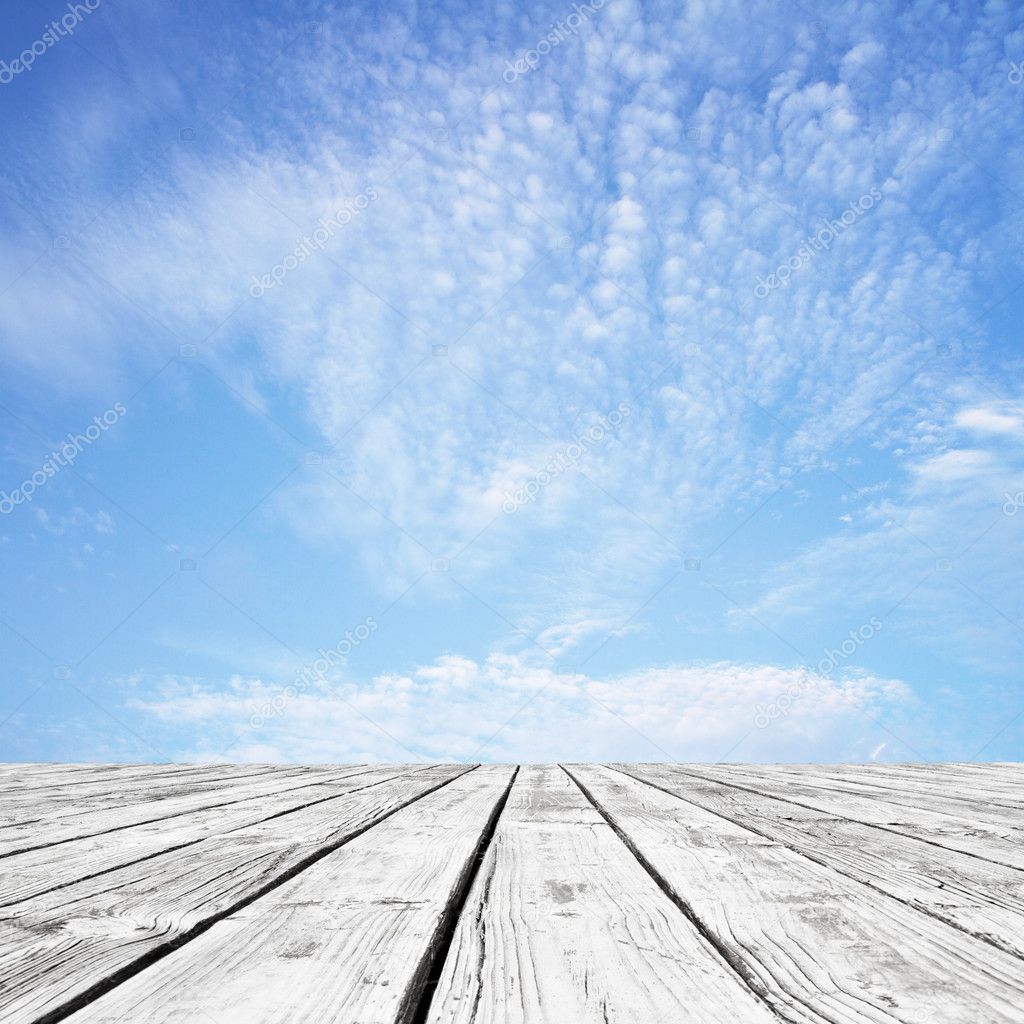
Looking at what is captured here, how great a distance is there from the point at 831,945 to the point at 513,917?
0.38 metres

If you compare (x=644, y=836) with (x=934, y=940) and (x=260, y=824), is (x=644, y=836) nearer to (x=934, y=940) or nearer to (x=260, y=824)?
(x=934, y=940)

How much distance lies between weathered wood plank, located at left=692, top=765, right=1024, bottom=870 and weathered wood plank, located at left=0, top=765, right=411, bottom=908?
1.59m

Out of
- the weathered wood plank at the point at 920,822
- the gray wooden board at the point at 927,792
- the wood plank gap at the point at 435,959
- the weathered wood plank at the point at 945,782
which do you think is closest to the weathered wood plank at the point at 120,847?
the wood plank gap at the point at 435,959

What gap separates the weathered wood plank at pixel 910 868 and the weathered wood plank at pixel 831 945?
0.15 ft

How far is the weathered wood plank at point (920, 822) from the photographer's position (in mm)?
1465

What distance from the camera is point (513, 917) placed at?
2.97 feet

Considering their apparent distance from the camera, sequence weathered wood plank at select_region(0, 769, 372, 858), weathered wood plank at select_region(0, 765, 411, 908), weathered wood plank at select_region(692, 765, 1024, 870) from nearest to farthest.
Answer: weathered wood plank at select_region(0, 765, 411, 908) < weathered wood plank at select_region(692, 765, 1024, 870) < weathered wood plank at select_region(0, 769, 372, 858)

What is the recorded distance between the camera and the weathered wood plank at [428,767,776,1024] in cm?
65

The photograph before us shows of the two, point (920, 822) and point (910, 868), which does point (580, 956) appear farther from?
point (920, 822)

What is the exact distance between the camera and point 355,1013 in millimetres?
633

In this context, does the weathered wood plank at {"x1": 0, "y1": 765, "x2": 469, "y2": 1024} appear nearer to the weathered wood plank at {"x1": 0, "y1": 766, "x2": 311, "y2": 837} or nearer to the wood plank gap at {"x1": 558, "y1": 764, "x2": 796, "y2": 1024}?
the wood plank gap at {"x1": 558, "y1": 764, "x2": 796, "y2": 1024}

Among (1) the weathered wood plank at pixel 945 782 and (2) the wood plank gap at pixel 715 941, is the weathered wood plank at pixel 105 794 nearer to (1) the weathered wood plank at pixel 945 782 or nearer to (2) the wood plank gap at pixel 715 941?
(2) the wood plank gap at pixel 715 941

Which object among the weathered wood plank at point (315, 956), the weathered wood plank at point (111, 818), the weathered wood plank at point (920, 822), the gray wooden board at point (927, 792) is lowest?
the weathered wood plank at point (315, 956)

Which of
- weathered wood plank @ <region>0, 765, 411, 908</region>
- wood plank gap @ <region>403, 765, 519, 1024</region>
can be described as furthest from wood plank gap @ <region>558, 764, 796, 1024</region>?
weathered wood plank @ <region>0, 765, 411, 908</region>
